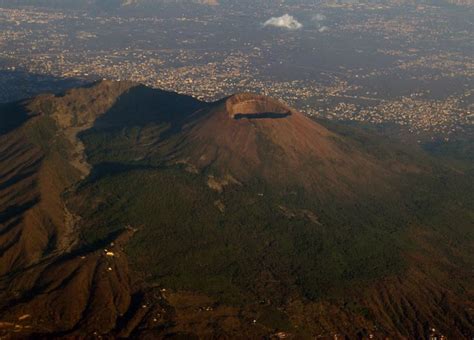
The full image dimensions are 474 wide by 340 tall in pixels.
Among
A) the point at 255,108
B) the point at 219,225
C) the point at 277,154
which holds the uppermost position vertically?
the point at 255,108

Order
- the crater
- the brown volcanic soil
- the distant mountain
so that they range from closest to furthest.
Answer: the distant mountain < the brown volcanic soil < the crater

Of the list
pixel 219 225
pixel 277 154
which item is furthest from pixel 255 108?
pixel 219 225

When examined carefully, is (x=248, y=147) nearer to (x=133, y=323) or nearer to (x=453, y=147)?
(x=133, y=323)

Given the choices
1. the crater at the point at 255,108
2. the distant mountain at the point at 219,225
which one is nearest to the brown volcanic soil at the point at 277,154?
the distant mountain at the point at 219,225

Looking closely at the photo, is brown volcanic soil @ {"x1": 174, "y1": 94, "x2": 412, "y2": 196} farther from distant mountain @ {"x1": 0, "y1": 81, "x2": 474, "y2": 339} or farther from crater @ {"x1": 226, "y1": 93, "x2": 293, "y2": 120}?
crater @ {"x1": 226, "y1": 93, "x2": 293, "y2": 120}

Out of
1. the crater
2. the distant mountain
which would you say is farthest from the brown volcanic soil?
the crater

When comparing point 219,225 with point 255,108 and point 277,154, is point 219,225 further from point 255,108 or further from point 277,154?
point 255,108

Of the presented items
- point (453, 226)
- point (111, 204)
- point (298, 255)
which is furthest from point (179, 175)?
point (453, 226)

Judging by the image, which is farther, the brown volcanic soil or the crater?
the crater
